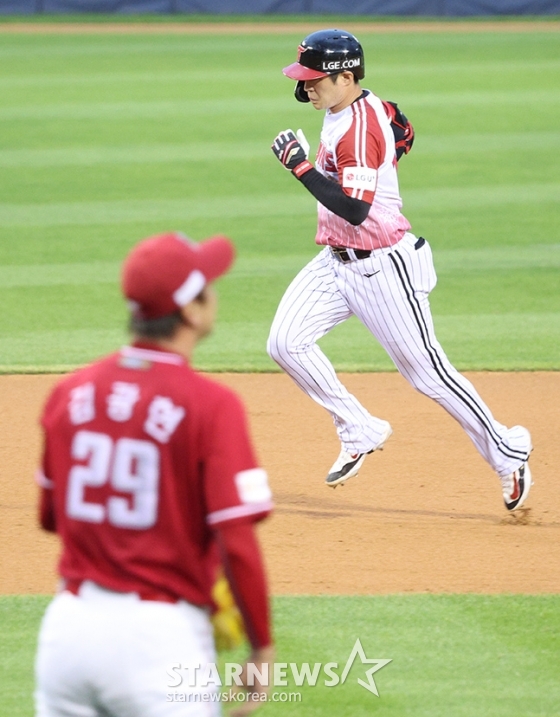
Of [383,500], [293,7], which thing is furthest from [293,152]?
[293,7]

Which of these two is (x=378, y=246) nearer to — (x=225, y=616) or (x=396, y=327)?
(x=396, y=327)

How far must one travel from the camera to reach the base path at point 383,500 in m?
4.95

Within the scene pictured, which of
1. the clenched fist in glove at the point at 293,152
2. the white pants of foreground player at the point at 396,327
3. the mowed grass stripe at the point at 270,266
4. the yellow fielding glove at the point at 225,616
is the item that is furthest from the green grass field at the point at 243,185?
the yellow fielding glove at the point at 225,616

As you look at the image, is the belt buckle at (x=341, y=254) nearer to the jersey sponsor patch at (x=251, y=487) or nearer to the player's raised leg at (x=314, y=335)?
the player's raised leg at (x=314, y=335)

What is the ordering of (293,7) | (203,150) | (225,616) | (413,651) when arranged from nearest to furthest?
(225,616) → (413,651) → (203,150) → (293,7)

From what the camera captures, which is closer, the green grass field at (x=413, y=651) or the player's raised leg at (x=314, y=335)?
the green grass field at (x=413, y=651)

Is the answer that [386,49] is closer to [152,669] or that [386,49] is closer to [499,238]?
[499,238]

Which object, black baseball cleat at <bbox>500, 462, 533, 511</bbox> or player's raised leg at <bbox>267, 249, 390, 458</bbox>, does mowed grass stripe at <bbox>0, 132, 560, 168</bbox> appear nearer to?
player's raised leg at <bbox>267, 249, 390, 458</bbox>

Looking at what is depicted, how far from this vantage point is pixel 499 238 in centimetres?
1131

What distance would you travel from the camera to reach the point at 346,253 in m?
5.41

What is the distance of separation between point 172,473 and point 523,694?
1.86 metres

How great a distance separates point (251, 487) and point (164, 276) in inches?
18.1

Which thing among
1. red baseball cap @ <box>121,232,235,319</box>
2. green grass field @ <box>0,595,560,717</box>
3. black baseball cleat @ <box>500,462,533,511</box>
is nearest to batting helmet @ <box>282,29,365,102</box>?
black baseball cleat @ <box>500,462,533,511</box>

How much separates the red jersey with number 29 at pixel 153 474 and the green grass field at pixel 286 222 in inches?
58.6
